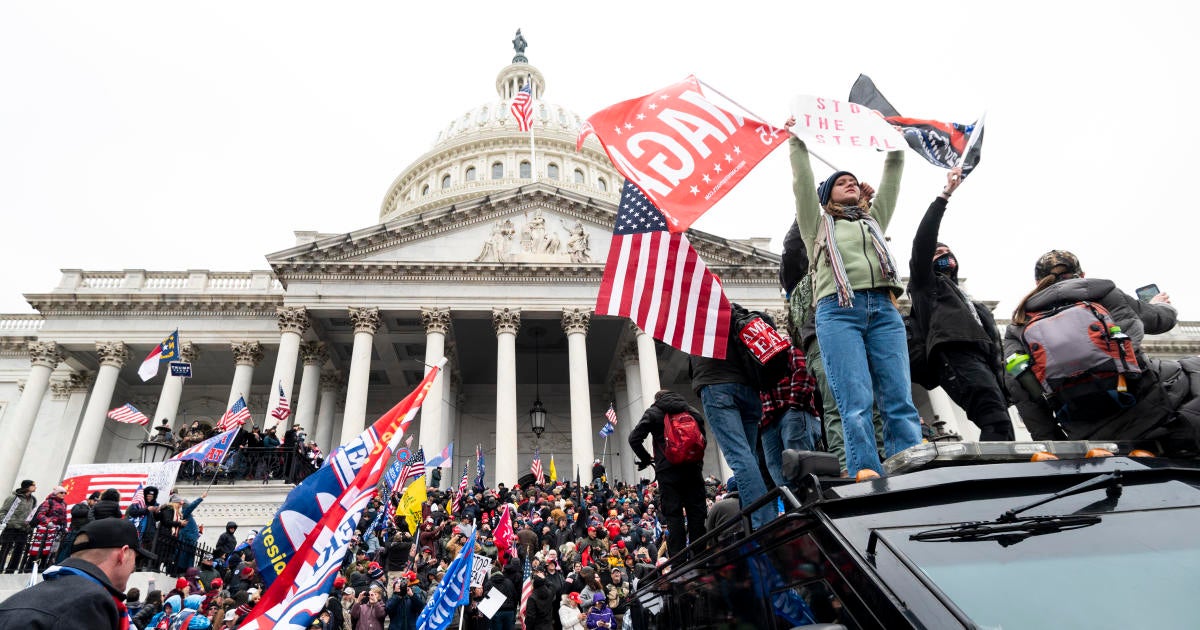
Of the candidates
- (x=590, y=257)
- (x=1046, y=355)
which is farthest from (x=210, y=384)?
(x=1046, y=355)

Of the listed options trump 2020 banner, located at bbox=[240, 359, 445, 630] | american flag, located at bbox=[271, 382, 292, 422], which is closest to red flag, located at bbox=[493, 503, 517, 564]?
trump 2020 banner, located at bbox=[240, 359, 445, 630]

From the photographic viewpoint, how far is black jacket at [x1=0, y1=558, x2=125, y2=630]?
9.59 feet

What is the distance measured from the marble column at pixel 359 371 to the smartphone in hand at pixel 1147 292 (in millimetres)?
22325

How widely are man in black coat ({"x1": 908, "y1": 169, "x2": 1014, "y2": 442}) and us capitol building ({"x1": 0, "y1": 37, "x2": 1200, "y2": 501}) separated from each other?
20.0 metres

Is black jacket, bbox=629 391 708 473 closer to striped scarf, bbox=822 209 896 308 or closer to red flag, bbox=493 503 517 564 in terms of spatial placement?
striped scarf, bbox=822 209 896 308

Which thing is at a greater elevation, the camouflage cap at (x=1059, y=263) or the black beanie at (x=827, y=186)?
the black beanie at (x=827, y=186)

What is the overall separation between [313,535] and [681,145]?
4.76 meters

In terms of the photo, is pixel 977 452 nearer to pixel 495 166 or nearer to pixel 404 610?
pixel 404 610

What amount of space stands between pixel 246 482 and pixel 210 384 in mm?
16058

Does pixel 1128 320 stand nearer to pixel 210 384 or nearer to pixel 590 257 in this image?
pixel 590 257

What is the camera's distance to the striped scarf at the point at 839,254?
4.35m

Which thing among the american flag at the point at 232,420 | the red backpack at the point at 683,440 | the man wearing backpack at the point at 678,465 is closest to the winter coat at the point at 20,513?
the american flag at the point at 232,420

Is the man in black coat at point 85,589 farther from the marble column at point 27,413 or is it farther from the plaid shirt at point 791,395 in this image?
the marble column at point 27,413

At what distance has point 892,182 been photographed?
5.01 metres
